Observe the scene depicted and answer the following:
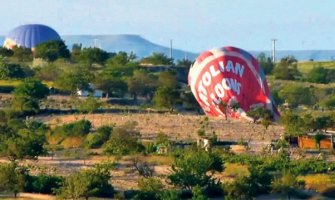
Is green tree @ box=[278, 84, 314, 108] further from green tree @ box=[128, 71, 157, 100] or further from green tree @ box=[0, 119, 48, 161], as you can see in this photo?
green tree @ box=[0, 119, 48, 161]

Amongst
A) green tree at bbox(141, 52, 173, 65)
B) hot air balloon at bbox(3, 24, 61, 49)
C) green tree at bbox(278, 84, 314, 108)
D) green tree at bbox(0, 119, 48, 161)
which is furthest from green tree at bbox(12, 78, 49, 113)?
hot air balloon at bbox(3, 24, 61, 49)

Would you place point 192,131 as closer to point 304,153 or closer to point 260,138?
point 260,138

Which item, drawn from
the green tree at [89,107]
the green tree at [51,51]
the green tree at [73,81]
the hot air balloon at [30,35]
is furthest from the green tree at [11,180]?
the hot air balloon at [30,35]

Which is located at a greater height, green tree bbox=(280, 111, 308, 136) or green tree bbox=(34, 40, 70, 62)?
green tree bbox=(34, 40, 70, 62)

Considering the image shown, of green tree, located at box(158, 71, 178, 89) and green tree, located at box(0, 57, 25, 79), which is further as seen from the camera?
green tree, located at box(0, 57, 25, 79)

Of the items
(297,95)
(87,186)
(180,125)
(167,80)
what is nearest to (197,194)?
(87,186)

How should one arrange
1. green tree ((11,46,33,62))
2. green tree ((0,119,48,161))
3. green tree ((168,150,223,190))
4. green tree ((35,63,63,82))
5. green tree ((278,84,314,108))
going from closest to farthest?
green tree ((168,150,223,190)), green tree ((0,119,48,161)), green tree ((35,63,63,82)), green tree ((278,84,314,108)), green tree ((11,46,33,62))

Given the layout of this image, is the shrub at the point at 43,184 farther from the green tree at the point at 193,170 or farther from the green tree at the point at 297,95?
the green tree at the point at 297,95
